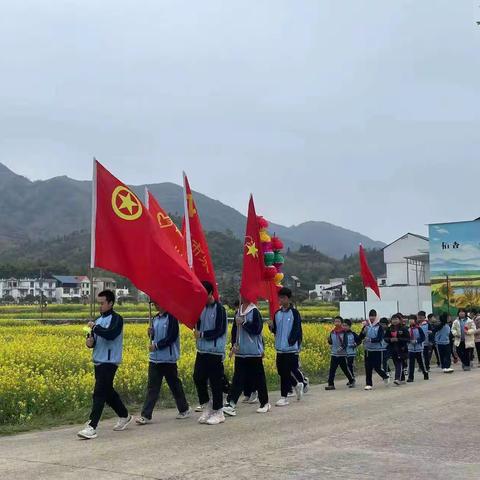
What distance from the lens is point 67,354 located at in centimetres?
1314

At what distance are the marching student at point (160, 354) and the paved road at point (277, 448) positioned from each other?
373mm

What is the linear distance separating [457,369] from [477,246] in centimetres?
1642

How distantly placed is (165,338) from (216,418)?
4.28 ft

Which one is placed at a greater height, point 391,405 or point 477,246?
point 477,246

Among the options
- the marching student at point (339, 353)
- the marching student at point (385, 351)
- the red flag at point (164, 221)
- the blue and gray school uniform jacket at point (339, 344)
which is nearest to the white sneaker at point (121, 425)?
the red flag at point (164, 221)

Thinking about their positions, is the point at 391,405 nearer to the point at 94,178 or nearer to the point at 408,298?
the point at 94,178

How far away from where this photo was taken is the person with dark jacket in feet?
48.0

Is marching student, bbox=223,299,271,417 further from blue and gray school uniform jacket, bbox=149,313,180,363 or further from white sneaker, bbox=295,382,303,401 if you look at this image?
white sneaker, bbox=295,382,303,401

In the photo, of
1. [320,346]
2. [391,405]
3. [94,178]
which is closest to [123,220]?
[94,178]

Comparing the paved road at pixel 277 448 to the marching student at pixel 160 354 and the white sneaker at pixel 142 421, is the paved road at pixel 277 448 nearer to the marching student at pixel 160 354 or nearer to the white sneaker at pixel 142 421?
the white sneaker at pixel 142 421

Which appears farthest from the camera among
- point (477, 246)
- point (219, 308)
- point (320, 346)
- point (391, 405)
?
point (477, 246)

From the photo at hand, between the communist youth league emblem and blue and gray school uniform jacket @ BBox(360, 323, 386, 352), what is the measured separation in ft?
24.5

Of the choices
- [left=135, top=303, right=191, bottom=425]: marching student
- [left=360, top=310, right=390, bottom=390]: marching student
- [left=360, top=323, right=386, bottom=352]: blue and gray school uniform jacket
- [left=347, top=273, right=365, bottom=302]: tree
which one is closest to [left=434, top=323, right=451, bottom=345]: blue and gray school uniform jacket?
[left=360, top=310, right=390, bottom=390]: marching student

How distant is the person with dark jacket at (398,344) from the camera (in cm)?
1464
